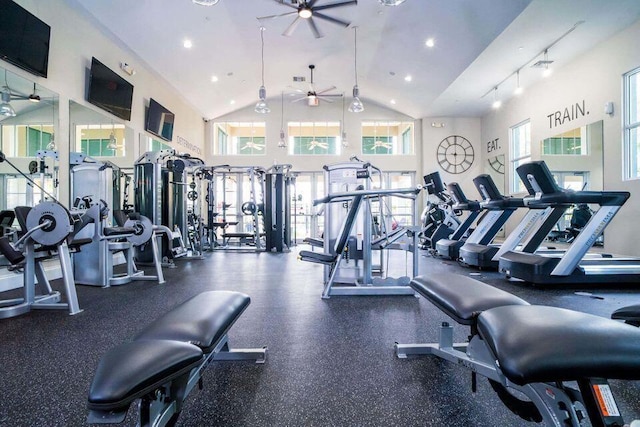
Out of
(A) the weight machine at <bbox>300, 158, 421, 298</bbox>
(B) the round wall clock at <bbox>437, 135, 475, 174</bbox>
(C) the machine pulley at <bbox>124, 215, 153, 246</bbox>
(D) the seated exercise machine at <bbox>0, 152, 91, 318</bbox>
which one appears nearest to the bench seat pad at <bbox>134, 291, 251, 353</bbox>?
(A) the weight machine at <bbox>300, 158, 421, 298</bbox>

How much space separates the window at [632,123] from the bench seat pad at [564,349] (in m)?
6.08

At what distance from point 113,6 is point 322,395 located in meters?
6.11

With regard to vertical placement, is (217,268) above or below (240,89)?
below

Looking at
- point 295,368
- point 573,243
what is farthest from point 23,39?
point 573,243

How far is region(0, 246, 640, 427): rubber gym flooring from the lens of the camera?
51.0 inches

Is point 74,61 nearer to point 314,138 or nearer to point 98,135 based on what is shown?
point 98,135

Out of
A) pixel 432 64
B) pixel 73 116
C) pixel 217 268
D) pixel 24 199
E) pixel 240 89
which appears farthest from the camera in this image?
pixel 240 89

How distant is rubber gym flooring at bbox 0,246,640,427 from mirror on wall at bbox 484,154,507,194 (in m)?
6.40

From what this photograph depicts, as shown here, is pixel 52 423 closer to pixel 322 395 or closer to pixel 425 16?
pixel 322 395

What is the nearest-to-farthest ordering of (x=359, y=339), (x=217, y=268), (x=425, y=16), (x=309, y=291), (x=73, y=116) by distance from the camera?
(x=359, y=339)
(x=309, y=291)
(x=73, y=116)
(x=217, y=268)
(x=425, y=16)

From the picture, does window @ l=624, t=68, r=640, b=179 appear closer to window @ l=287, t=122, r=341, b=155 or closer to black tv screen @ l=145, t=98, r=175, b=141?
window @ l=287, t=122, r=341, b=155

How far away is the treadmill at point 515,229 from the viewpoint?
4.00 m

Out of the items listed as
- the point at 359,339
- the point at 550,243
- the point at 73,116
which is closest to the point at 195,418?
the point at 359,339

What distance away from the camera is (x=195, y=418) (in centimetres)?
126
